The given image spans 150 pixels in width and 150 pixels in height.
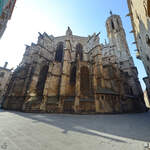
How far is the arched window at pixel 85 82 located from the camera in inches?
469

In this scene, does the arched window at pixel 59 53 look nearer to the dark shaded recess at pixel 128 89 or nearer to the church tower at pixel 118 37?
the dark shaded recess at pixel 128 89

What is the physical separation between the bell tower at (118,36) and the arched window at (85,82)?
13418 mm

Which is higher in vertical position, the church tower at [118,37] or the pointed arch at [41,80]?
the church tower at [118,37]

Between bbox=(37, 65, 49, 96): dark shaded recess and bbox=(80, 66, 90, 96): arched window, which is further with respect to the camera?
bbox=(37, 65, 49, 96): dark shaded recess

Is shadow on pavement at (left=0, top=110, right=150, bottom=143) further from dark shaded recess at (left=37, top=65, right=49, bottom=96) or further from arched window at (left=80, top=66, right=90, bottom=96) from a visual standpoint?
dark shaded recess at (left=37, top=65, right=49, bottom=96)

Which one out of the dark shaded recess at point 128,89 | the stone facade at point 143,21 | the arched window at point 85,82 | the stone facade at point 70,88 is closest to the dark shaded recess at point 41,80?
the stone facade at point 70,88

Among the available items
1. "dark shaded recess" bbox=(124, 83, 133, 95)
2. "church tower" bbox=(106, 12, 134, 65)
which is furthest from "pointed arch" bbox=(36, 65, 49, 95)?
"church tower" bbox=(106, 12, 134, 65)

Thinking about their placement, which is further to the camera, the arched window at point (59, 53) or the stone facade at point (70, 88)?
the arched window at point (59, 53)

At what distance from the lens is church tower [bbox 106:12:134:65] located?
69.6ft

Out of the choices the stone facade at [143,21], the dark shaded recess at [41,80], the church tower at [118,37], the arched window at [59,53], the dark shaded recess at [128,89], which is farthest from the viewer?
the church tower at [118,37]

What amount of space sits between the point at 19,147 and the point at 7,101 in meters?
14.0

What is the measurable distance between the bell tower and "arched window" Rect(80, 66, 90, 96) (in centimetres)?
1342

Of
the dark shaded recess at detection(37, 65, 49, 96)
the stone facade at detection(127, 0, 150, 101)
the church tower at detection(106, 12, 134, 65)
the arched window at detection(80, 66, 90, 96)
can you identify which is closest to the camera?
the stone facade at detection(127, 0, 150, 101)

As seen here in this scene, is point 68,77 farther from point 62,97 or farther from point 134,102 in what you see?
point 134,102
